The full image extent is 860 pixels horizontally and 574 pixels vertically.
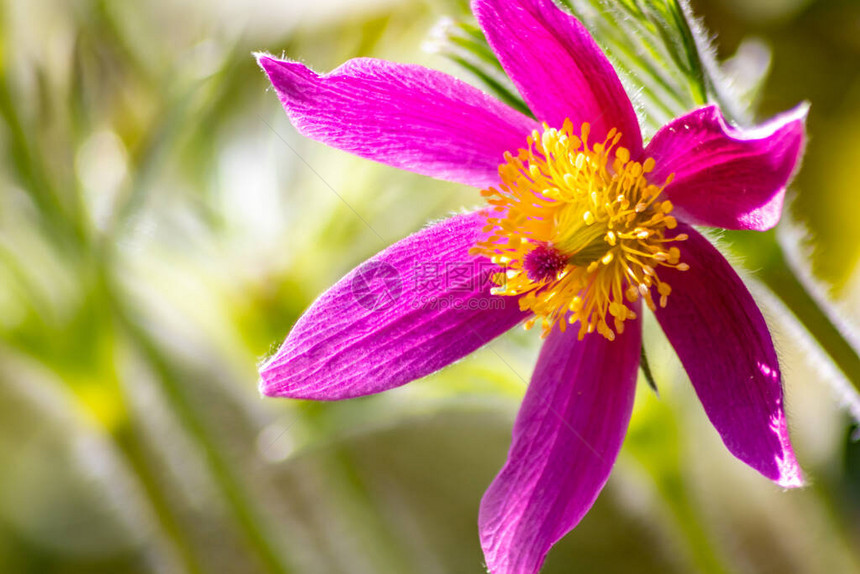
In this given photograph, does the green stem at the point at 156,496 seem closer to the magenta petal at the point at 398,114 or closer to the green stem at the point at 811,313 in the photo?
the magenta petal at the point at 398,114

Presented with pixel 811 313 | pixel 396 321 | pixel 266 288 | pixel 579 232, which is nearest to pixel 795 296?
pixel 811 313

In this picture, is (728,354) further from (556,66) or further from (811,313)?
(556,66)

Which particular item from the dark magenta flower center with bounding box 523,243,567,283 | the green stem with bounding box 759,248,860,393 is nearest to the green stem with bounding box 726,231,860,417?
the green stem with bounding box 759,248,860,393

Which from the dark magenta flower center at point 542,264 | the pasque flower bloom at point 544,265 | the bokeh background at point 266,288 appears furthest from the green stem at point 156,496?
the dark magenta flower center at point 542,264

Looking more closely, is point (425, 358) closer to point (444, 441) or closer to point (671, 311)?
point (671, 311)

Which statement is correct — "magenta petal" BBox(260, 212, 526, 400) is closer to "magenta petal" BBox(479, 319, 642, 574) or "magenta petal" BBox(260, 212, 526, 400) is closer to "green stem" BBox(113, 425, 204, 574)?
"magenta petal" BBox(479, 319, 642, 574)

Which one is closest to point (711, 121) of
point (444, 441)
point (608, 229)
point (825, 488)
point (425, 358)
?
point (608, 229)
